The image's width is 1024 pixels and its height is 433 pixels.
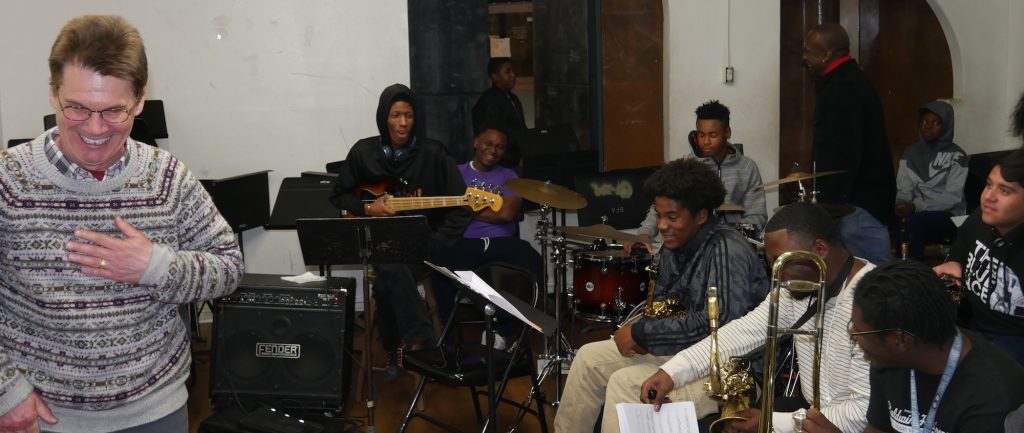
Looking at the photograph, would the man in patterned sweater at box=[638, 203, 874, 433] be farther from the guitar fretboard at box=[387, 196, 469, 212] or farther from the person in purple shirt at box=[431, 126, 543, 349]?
the person in purple shirt at box=[431, 126, 543, 349]

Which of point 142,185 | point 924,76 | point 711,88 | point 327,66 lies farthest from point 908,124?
point 142,185

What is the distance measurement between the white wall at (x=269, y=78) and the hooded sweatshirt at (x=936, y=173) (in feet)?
12.3

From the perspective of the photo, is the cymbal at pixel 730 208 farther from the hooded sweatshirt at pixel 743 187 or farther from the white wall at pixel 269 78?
the white wall at pixel 269 78

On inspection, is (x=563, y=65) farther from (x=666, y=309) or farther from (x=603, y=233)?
(x=666, y=309)

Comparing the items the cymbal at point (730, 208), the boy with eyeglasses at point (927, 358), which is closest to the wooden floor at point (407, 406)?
the cymbal at point (730, 208)

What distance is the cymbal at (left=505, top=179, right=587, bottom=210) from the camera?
560cm

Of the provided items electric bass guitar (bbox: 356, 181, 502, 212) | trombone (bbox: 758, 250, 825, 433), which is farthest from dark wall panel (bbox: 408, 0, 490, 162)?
trombone (bbox: 758, 250, 825, 433)

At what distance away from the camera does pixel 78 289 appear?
85.6 inches

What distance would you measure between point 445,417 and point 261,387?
0.95 m

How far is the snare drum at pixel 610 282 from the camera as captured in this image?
581 centimetres

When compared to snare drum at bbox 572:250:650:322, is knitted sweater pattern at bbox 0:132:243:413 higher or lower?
higher

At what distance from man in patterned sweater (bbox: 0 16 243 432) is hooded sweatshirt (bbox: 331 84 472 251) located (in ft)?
12.0

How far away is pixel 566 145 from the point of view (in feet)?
23.7

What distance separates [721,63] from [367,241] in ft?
12.3
